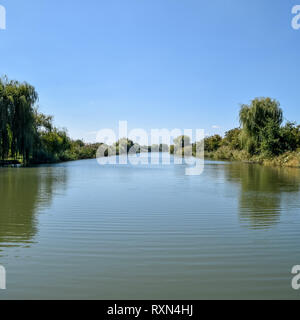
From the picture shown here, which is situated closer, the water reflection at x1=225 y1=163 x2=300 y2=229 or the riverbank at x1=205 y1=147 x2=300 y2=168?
the water reflection at x1=225 y1=163 x2=300 y2=229

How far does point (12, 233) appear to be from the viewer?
5059mm

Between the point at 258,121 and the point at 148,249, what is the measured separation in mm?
26979

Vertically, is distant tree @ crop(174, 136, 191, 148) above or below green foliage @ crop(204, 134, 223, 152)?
above

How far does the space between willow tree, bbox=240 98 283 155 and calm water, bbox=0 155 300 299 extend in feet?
67.5

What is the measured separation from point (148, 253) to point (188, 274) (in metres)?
0.85

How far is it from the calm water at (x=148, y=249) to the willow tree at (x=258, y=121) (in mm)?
20573

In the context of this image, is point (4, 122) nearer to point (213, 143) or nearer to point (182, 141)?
point (213, 143)

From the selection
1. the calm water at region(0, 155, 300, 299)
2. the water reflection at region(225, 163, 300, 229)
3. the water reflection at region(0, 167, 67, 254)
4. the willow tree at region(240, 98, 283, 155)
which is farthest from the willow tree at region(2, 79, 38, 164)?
the willow tree at region(240, 98, 283, 155)

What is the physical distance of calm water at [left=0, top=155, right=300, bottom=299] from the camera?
309cm

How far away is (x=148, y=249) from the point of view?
4301 mm

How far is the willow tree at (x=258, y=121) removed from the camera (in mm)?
27281

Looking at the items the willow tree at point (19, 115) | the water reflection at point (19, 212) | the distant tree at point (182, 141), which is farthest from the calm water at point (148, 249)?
the distant tree at point (182, 141)

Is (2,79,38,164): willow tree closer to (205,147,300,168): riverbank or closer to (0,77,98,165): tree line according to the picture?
(0,77,98,165): tree line
